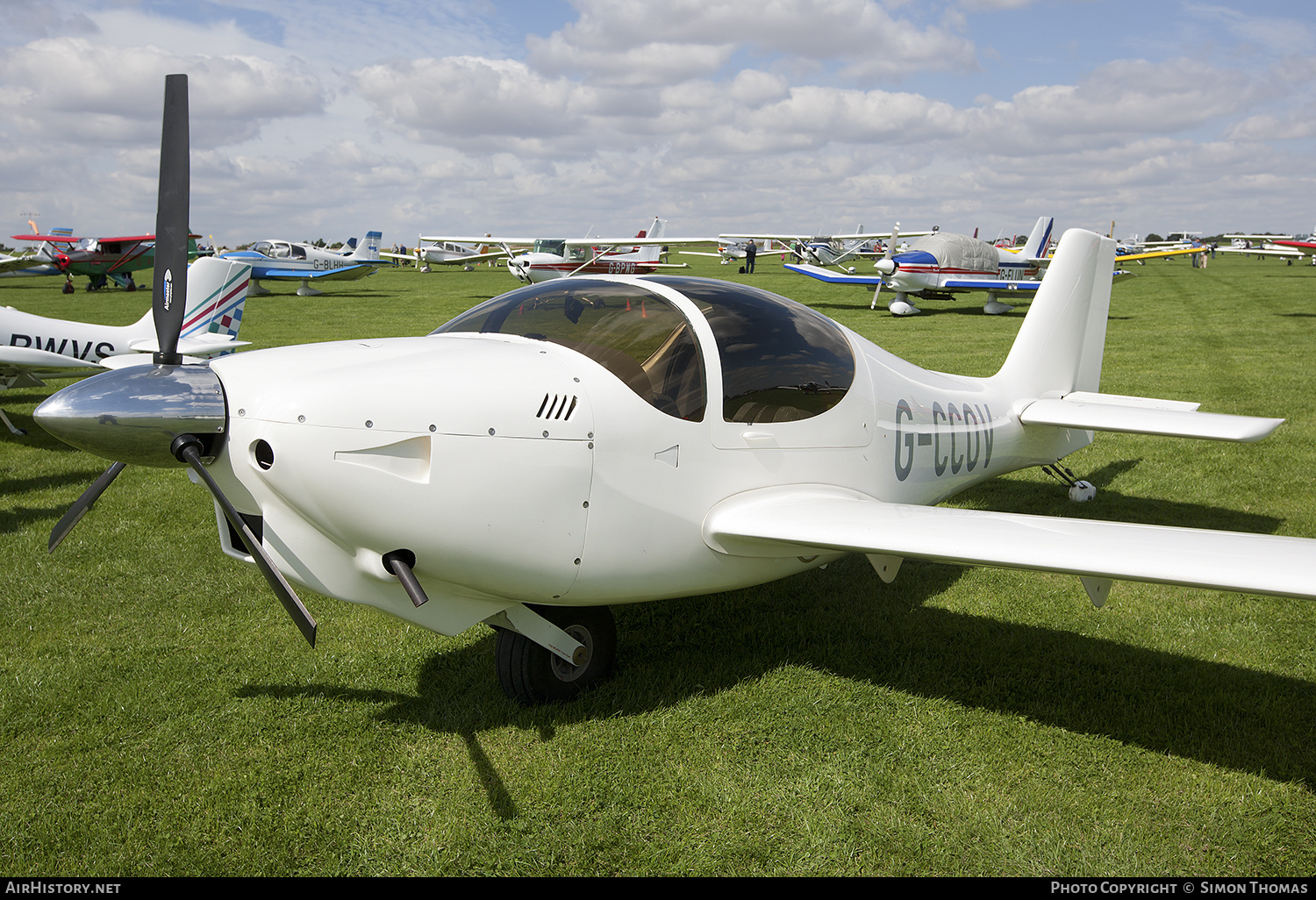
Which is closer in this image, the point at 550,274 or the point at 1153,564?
the point at 1153,564

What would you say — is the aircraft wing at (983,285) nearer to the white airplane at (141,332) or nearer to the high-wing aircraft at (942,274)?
A: the high-wing aircraft at (942,274)

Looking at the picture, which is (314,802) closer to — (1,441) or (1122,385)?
(1,441)

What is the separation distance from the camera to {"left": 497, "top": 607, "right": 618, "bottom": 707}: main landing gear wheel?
Result: 3777mm

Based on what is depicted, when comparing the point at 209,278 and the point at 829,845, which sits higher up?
the point at 209,278

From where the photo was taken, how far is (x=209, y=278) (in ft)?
37.6

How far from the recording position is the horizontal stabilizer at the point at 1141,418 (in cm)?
475

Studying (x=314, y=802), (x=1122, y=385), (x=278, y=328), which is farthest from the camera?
(x=278, y=328)

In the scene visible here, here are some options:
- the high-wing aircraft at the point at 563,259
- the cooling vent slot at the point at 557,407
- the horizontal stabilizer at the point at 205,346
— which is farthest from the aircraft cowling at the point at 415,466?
the high-wing aircraft at the point at 563,259

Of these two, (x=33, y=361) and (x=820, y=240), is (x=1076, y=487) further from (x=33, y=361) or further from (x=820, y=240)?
(x=820, y=240)

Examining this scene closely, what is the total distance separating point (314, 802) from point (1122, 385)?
12.8 m

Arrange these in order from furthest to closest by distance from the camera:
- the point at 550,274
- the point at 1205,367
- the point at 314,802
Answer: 1. the point at 550,274
2. the point at 1205,367
3. the point at 314,802

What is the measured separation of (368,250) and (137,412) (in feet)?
142

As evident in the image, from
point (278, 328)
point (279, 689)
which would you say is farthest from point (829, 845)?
point (278, 328)

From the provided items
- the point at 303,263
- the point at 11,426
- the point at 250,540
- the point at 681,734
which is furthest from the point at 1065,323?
the point at 303,263
